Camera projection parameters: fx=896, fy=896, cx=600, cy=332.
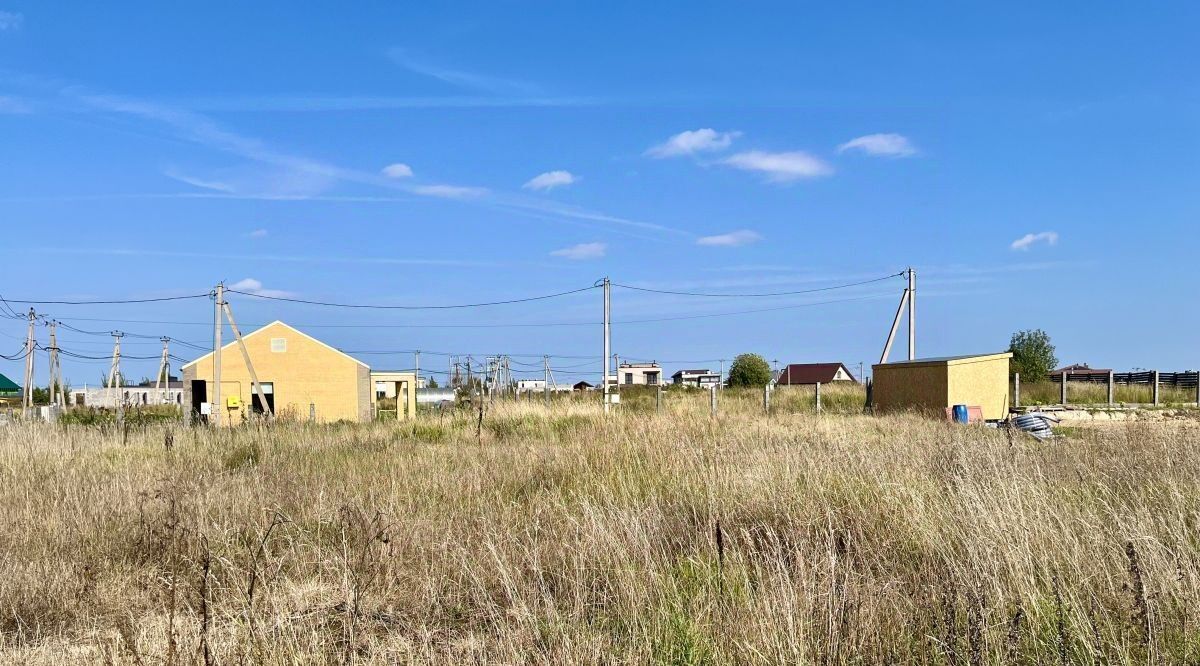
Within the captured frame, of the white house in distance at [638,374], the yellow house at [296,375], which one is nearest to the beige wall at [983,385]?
the yellow house at [296,375]

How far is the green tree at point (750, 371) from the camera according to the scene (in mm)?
75125

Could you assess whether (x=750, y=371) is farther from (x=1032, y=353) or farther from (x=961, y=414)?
(x=961, y=414)

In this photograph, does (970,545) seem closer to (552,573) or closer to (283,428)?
(552,573)

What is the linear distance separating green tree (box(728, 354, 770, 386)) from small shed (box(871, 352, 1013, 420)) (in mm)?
48818

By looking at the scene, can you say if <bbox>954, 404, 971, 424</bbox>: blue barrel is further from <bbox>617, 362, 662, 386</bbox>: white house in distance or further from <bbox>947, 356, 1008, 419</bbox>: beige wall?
<bbox>617, 362, 662, 386</bbox>: white house in distance

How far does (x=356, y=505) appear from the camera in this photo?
23.0ft

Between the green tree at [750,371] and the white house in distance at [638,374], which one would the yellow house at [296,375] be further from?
the white house in distance at [638,374]

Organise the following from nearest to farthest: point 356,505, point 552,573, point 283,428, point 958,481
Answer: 1. point 552,573
2. point 958,481
3. point 356,505
4. point 283,428

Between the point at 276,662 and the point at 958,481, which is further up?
the point at 958,481

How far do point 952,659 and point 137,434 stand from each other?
558 inches

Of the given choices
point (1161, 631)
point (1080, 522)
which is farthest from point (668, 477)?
point (1161, 631)

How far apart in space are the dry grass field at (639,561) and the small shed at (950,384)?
13.8 metres

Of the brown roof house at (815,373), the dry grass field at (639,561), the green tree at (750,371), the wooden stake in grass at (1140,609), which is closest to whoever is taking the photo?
the wooden stake in grass at (1140,609)

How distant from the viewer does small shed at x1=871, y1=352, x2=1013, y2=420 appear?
75.5 ft
